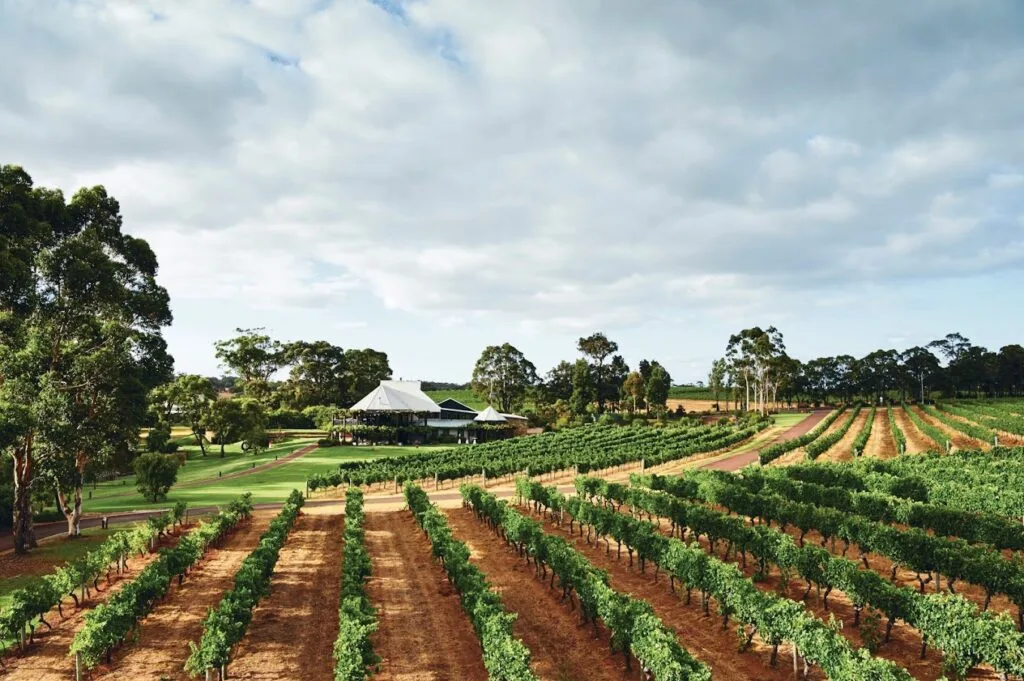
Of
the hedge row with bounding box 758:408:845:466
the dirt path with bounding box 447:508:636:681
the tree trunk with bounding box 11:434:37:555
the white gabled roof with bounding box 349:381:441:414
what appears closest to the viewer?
the dirt path with bounding box 447:508:636:681

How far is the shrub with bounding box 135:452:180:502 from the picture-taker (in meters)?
43.1

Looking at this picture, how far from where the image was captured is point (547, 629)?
2039cm

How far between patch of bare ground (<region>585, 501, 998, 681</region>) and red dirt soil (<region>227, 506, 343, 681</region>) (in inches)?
580

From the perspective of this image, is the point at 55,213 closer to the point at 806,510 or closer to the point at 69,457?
the point at 69,457

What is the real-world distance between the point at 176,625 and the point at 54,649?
10.9 feet

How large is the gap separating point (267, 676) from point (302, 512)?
26627 millimetres

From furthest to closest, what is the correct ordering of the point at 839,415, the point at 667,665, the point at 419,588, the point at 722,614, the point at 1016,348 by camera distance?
the point at 1016,348
the point at 839,415
the point at 419,588
the point at 722,614
the point at 667,665

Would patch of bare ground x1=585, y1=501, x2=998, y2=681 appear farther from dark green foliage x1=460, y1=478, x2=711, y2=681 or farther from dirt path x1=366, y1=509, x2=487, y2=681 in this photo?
dirt path x1=366, y1=509, x2=487, y2=681

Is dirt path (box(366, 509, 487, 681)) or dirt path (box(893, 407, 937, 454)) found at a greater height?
dirt path (box(366, 509, 487, 681))

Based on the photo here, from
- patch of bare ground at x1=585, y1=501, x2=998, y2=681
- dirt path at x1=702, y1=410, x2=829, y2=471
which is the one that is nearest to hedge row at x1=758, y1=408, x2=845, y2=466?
dirt path at x1=702, y1=410, x2=829, y2=471

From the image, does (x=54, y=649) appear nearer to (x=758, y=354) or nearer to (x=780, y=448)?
(x=780, y=448)

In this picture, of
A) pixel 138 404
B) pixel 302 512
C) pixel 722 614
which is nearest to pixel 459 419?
pixel 302 512

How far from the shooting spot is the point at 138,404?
34906 millimetres

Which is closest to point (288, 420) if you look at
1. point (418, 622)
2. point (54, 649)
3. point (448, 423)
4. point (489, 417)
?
point (448, 423)
